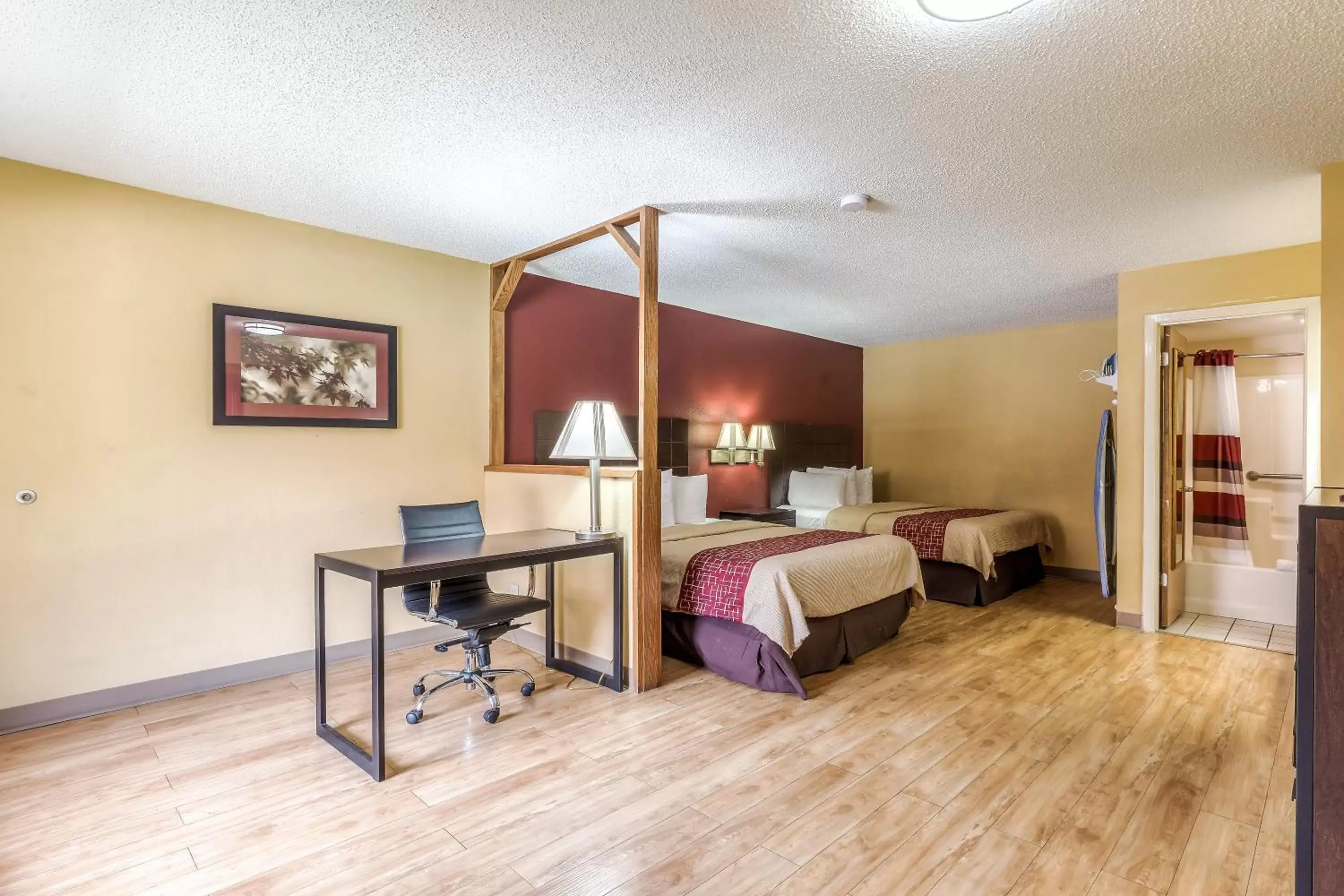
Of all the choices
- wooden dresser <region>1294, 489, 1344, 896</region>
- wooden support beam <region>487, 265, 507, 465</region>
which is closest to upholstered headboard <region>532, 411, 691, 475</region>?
wooden support beam <region>487, 265, 507, 465</region>

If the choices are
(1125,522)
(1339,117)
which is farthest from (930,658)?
(1339,117)

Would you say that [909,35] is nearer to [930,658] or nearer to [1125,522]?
[930,658]

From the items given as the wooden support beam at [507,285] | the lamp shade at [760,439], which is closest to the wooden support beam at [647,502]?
the wooden support beam at [507,285]

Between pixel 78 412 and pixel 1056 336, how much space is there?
720cm

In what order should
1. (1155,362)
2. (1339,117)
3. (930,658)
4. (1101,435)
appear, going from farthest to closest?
1. (1101,435)
2. (1155,362)
3. (930,658)
4. (1339,117)

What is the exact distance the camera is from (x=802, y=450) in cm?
675

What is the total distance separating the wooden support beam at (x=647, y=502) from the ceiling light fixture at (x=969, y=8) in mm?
1742

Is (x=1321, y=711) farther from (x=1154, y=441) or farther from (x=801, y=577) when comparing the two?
(x=1154, y=441)

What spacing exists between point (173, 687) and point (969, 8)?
425 centimetres

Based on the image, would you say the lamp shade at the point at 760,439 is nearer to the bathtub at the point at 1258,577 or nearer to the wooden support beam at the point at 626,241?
the wooden support beam at the point at 626,241

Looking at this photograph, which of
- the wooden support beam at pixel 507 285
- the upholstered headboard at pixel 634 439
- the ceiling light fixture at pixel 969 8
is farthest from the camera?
the upholstered headboard at pixel 634 439

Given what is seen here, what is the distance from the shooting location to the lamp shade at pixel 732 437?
231 inches

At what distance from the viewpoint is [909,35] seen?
1913 mm

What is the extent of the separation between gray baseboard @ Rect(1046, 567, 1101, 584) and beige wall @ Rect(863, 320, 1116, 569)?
0.14 feet
